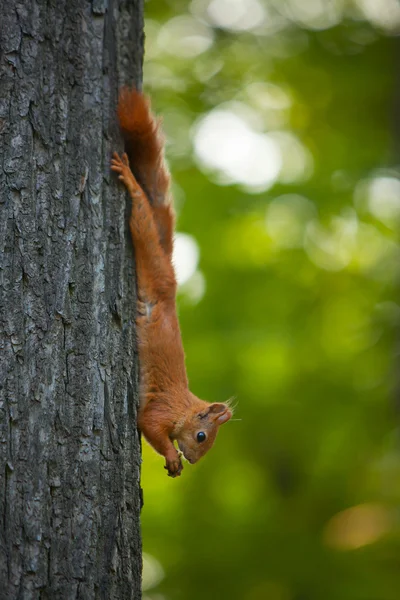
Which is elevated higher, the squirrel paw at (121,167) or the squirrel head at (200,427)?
the squirrel paw at (121,167)

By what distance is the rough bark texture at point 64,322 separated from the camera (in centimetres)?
200

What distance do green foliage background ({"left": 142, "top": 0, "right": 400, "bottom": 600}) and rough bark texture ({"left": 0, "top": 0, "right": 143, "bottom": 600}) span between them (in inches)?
79.4

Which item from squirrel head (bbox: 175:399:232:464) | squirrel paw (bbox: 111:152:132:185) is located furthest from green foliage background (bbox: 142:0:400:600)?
squirrel paw (bbox: 111:152:132:185)

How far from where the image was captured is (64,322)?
2.18 m

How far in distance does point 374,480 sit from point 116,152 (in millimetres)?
2758

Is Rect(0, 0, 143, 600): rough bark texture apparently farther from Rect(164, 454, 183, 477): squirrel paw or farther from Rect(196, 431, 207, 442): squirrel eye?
Rect(196, 431, 207, 442): squirrel eye

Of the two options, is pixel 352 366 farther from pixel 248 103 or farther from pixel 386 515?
pixel 248 103

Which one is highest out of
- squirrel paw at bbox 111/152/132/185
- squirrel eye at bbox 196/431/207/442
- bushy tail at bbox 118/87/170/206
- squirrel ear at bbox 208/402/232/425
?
bushy tail at bbox 118/87/170/206

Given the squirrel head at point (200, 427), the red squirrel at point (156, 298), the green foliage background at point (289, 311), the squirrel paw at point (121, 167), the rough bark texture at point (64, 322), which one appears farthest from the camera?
the green foliage background at point (289, 311)

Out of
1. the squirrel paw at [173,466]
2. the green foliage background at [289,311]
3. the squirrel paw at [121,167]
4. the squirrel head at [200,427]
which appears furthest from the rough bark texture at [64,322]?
the green foliage background at [289,311]

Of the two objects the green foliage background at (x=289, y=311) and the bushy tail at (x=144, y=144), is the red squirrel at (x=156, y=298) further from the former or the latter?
the green foliage background at (x=289, y=311)

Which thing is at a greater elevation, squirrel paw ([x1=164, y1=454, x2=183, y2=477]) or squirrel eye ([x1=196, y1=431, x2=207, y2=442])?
squirrel eye ([x1=196, y1=431, x2=207, y2=442])

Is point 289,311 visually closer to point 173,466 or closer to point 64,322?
point 173,466

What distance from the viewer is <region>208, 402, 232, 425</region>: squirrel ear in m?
3.36
